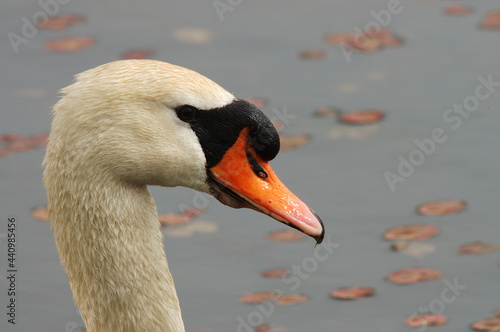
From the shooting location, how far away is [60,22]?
35.1 feet

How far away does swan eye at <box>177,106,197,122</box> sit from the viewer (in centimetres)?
→ 394

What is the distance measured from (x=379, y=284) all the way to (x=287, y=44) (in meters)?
3.62

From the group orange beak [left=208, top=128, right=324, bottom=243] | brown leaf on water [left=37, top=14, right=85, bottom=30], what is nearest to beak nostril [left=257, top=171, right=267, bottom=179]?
orange beak [left=208, top=128, right=324, bottom=243]

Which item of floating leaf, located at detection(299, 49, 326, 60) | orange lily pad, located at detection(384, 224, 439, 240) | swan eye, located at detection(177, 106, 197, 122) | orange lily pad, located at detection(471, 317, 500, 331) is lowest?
orange lily pad, located at detection(384, 224, 439, 240)

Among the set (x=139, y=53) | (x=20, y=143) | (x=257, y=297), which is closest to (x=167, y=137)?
(x=257, y=297)

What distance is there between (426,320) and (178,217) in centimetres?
236

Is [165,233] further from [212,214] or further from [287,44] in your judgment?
[287,44]

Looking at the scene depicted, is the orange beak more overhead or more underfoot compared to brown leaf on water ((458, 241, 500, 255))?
more overhead

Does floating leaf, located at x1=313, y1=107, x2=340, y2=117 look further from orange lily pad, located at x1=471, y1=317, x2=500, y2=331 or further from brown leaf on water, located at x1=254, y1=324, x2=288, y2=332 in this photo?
orange lily pad, located at x1=471, y1=317, x2=500, y2=331

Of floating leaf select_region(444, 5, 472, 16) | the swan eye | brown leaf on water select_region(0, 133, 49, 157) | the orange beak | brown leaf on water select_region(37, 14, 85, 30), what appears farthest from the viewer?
brown leaf on water select_region(37, 14, 85, 30)

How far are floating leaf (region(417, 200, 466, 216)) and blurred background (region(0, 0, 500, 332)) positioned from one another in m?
0.01

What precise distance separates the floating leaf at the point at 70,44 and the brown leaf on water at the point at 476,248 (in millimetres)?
4808

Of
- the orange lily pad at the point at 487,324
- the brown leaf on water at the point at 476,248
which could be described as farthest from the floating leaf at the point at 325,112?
the orange lily pad at the point at 487,324

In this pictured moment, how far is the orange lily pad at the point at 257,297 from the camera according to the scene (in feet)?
23.0
